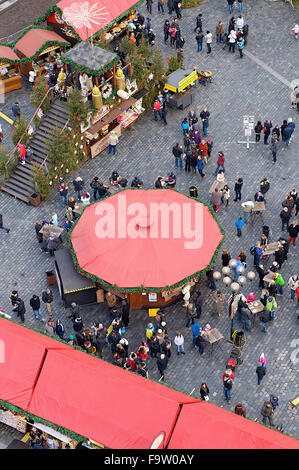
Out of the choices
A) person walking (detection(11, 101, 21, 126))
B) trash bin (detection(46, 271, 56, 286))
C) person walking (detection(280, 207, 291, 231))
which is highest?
person walking (detection(11, 101, 21, 126))

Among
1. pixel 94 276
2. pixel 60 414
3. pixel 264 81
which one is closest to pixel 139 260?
pixel 94 276

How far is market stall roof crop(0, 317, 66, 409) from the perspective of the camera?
31.8 metres

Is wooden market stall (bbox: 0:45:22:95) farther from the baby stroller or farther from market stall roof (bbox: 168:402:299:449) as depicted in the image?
market stall roof (bbox: 168:402:299:449)

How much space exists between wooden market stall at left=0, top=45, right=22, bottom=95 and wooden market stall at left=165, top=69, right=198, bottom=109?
814 centimetres

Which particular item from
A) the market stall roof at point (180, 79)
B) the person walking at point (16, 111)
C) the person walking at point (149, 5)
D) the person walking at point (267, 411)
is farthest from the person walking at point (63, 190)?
the person walking at point (149, 5)

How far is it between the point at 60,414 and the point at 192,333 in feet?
23.7

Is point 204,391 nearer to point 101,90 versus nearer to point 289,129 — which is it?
point 289,129

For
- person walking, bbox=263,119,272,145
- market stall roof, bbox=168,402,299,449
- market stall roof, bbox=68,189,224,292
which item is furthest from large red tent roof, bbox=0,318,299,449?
person walking, bbox=263,119,272,145

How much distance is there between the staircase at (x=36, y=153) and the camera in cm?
4222

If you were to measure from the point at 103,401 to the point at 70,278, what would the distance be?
747cm

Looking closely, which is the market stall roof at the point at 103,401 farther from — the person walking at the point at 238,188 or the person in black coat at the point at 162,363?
the person walking at the point at 238,188

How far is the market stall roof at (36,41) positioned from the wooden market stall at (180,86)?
6.22m
